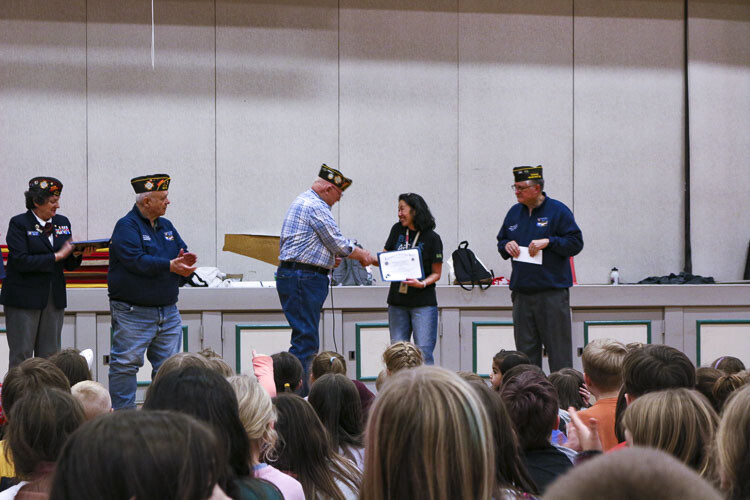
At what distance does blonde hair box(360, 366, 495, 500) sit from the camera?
1323mm

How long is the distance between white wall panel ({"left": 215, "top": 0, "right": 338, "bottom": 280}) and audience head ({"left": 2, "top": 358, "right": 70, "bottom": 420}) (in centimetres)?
481

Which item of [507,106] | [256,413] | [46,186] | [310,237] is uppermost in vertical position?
[507,106]

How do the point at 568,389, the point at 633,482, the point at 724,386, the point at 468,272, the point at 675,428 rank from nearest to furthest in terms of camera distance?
the point at 633,482 < the point at 675,428 < the point at 724,386 < the point at 568,389 < the point at 468,272

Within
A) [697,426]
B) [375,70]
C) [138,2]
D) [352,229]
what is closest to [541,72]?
[375,70]

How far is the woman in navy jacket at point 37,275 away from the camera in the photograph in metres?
5.23

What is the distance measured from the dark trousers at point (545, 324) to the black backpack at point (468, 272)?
1.06 m

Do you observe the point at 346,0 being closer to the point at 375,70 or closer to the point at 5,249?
the point at 375,70

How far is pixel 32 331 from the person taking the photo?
5.29 metres

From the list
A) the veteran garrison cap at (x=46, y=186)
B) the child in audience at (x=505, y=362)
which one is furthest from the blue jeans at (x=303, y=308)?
the veteran garrison cap at (x=46, y=186)

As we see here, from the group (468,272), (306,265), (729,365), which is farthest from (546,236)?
(729,365)

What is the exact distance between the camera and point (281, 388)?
12.8ft

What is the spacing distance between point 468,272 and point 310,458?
448cm

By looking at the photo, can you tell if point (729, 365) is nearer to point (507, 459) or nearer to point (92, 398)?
point (507, 459)

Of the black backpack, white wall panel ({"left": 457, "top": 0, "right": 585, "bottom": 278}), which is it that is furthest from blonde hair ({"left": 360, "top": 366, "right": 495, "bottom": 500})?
white wall panel ({"left": 457, "top": 0, "right": 585, "bottom": 278})
